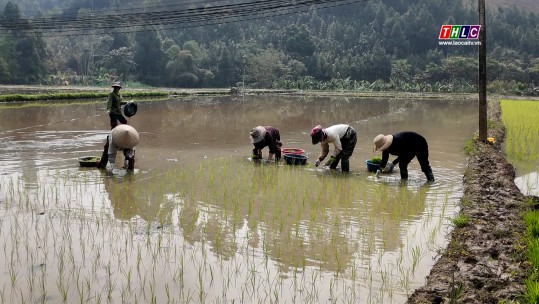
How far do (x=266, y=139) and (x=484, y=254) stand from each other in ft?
16.9

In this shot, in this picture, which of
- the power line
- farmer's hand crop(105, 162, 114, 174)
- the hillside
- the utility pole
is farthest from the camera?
the hillside

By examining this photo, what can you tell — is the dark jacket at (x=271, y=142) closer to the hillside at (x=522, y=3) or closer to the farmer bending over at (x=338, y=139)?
the farmer bending over at (x=338, y=139)

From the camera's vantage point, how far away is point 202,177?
7875 mm

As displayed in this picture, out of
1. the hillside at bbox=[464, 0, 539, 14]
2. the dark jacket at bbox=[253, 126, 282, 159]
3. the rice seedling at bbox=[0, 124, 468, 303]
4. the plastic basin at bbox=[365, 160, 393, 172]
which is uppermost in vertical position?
the hillside at bbox=[464, 0, 539, 14]

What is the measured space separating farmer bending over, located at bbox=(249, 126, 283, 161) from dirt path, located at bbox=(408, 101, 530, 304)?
3.33 m

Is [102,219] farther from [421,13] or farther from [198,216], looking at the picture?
[421,13]

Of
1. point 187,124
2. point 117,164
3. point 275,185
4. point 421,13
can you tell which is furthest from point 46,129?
point 421,13

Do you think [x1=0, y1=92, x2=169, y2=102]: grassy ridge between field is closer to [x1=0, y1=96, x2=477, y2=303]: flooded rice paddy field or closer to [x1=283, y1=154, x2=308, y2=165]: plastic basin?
[x1=0, y1=96, x2=477, y2=303]: flooded rice paddy field

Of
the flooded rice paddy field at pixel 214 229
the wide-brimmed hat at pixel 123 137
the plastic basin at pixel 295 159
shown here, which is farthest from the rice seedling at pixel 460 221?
the wide-brimmed hat at pixel 123 137

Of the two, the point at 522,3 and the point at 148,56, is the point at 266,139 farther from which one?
the point at 522,3

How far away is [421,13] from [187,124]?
64.9 meters

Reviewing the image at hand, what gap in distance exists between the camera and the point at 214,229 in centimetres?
528

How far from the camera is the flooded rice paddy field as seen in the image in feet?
12.8

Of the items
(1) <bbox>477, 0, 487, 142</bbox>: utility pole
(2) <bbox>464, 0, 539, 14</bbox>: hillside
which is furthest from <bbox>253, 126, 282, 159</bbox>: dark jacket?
(2) <bbox>464, 0, 539, 14</bbox>: hillside
